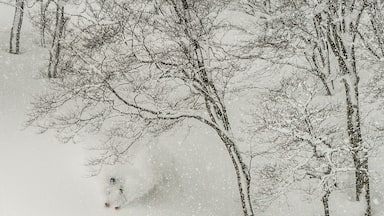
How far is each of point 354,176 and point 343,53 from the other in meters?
5.20

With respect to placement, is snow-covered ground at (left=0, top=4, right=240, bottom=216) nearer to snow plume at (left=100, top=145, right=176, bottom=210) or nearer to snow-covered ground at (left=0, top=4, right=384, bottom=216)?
snow-covered ground at (left=0, top=4, right=384, bottom=216)

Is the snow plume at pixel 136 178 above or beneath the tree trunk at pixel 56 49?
beneath

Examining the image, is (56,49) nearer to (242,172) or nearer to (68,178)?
(68,178)

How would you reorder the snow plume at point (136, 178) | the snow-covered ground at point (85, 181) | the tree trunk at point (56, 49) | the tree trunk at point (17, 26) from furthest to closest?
the tree trunk at point (17, 26) < the tree trunk at point (56, 49) < the snow plume at point (136, 178) < the snow-covered ground at point (85, 181)

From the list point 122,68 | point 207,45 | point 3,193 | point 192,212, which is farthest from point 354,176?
point 3,193

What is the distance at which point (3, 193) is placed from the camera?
57.4 ft

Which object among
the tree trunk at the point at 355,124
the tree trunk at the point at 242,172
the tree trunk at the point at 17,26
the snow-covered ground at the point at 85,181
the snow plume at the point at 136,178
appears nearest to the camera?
the tree trunk at the point at 355,124

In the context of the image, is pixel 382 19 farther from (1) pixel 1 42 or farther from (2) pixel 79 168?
(1) pixel 1 42

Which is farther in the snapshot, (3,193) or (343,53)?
(3,193)

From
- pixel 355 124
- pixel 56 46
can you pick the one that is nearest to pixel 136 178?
pixel 56 46

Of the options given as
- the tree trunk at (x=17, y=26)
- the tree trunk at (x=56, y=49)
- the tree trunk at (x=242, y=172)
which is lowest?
the tree trunk at (x=242, y=172)

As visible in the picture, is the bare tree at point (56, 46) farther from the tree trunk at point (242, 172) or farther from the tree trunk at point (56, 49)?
the tree trunk at point (242, 172)

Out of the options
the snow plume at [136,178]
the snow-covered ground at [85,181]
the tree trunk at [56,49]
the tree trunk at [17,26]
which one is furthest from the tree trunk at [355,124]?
the tree trunk at [17,26]

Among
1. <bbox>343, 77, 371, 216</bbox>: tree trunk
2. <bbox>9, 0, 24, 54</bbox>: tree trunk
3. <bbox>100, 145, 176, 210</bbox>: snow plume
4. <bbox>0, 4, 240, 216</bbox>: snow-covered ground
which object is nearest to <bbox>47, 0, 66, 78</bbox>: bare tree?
<bbox>0, 4, 240, 216</bbox>: snow-covered ground
